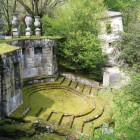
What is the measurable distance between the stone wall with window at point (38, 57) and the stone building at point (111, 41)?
4.88 meters

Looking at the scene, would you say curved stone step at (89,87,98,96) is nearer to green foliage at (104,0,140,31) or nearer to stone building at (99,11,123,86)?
stone building at (99,11,123,86)

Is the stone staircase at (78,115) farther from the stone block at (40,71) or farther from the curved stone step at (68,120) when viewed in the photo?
the stone block at (40,71)

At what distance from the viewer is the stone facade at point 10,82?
45.0 feet

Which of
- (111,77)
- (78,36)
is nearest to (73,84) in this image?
(78,36)

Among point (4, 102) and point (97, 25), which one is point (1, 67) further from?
point (97, 25)

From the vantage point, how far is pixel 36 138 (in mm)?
12859

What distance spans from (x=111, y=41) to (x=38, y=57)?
1246cm

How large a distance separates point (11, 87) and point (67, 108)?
4405 millimetres

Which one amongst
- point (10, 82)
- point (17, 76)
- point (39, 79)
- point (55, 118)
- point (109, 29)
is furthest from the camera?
point (109, 29)

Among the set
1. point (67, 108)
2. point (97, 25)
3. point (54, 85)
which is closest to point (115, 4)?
point (97, 25)

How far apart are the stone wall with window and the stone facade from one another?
5.94 metres

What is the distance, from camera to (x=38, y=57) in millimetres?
22141

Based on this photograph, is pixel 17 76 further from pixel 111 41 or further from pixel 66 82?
pixel 111 41

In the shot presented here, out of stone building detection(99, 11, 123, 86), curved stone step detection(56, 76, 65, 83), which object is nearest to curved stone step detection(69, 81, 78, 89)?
curved stone step detection(56, 76, 65, 83)
